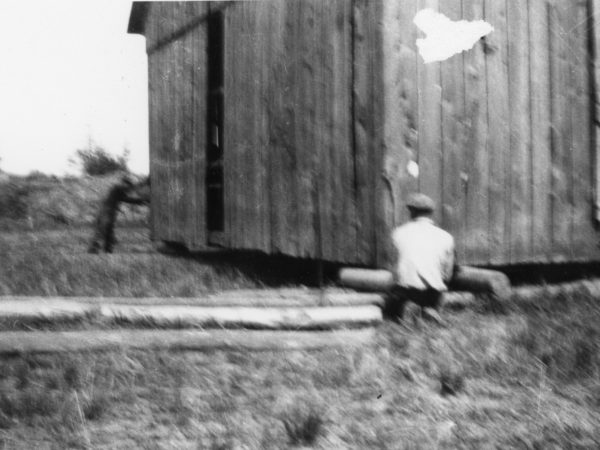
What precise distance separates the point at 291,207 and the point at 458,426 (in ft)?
16.5

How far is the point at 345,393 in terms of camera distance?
4141 millimetres

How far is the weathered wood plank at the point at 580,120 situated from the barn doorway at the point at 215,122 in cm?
452

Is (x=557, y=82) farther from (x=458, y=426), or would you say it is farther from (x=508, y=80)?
(x=458, y=426)

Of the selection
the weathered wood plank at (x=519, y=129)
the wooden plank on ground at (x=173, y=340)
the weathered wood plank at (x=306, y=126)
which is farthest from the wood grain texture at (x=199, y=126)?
the wooden plank on ground at (x=173, y=340)

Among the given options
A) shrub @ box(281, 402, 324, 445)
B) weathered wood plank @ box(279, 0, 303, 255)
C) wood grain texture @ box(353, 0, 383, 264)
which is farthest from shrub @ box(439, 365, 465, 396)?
weathered wood plank @ box(279, 0, 303, 255)

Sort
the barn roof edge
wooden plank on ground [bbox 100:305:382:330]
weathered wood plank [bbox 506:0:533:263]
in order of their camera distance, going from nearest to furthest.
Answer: wooden plank on ground [bbox 100:305:382:330] < weathered wood plank [bbox 506:0:533:263] < the barn roof edge

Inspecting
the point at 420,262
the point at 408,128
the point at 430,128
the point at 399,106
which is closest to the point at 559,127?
the point at 430,128

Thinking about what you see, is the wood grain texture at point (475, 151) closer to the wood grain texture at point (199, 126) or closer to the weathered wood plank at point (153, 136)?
the wood grain texture at point (199, 126)

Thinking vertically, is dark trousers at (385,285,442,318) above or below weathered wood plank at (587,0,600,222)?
below

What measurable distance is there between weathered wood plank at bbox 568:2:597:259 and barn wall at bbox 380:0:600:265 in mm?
10

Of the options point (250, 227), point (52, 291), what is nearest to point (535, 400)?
point (52, 291)

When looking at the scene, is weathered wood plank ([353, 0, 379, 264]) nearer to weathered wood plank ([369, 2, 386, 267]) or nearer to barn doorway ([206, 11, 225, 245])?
weathered wood plank ([369, 2, 386, 267])

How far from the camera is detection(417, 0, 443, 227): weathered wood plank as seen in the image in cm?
708

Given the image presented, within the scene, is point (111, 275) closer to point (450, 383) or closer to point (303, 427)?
point (450, 383)
